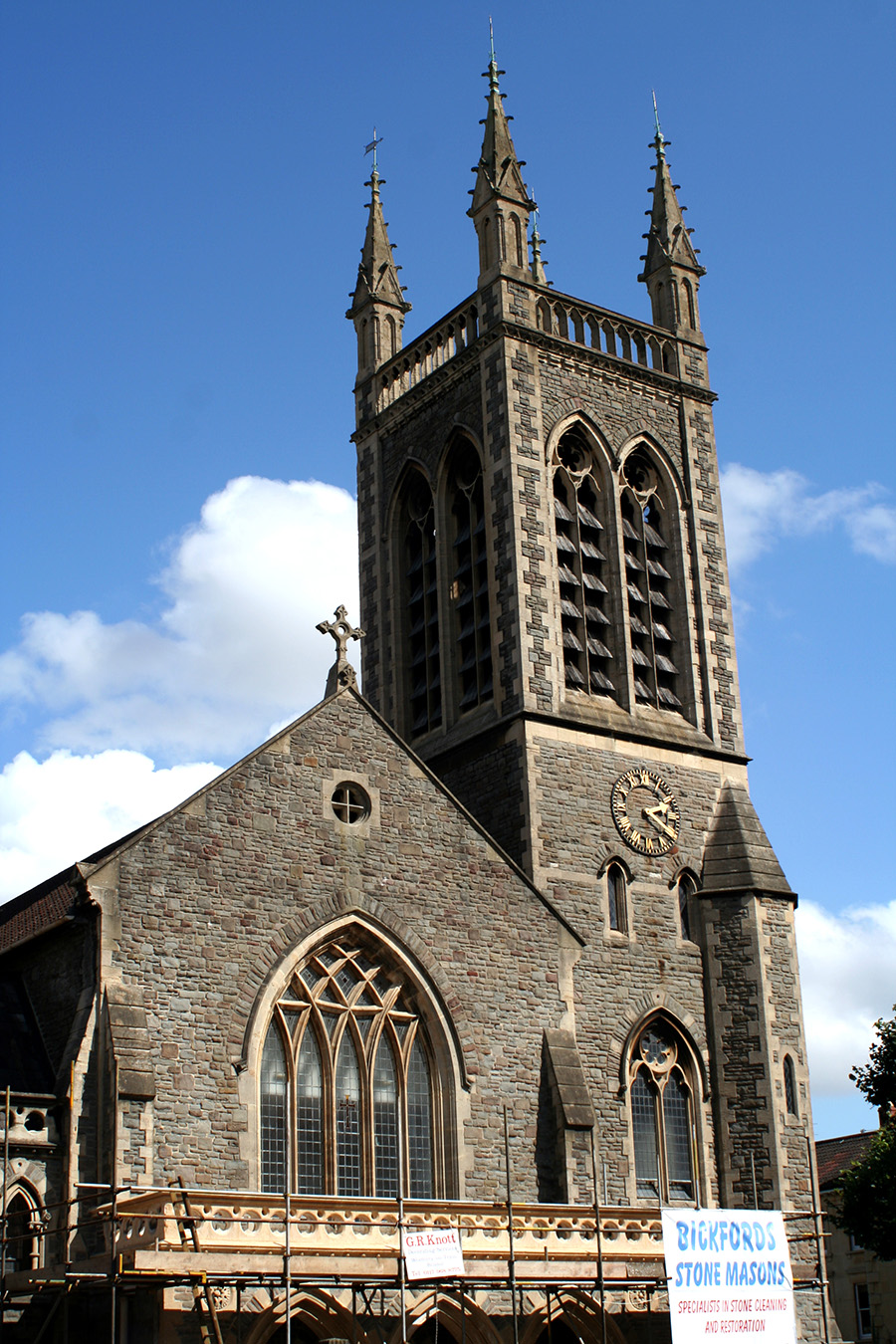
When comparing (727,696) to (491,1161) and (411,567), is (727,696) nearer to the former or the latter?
(411,567)

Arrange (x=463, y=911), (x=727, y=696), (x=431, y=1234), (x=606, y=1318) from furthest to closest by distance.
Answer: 1. (x=727, y=696)
2. (x=463, y=911)
3. (x=606, y=1318)
4. (x=431, y=1234)

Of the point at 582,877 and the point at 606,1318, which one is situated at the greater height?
the point at 582,877

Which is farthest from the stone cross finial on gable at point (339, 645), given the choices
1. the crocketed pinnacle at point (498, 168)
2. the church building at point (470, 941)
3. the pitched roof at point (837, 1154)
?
the pitched roof at point (837, 1154)

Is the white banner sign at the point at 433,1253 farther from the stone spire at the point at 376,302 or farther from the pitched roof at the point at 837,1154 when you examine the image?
the pitched roof at the point at 837,1154

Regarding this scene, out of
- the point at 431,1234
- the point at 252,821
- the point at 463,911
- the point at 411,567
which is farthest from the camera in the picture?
the point at 411,567

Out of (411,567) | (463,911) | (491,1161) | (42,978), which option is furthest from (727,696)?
(42,978)

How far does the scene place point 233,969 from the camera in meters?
→ 22.5

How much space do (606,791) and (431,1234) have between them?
11.2m

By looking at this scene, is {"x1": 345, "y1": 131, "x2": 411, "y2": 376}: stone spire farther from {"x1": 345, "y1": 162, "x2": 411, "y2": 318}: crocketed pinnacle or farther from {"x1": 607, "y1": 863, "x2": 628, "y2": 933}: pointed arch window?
{"x1": 607, "y1": 863, "x2": 628, "y2": 933}: pointed arch window

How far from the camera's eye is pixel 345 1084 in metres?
23.4

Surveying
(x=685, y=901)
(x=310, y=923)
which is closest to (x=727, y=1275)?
(x=310, y=923)

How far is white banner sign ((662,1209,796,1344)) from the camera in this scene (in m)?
20.6

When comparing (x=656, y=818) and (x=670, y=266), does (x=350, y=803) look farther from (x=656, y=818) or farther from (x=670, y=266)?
(x=670, y=266)

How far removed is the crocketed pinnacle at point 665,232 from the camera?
118ft
